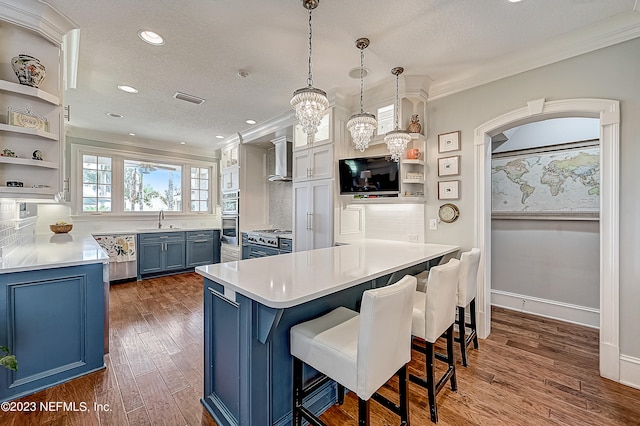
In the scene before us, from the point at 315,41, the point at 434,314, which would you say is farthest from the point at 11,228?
the point at 434,314

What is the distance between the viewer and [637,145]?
209cm

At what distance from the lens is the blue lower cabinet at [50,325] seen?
1877mm

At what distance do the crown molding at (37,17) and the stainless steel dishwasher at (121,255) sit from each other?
356 cm

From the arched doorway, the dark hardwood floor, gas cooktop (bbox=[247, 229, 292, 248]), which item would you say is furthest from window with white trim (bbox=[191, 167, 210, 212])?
the arched doorway

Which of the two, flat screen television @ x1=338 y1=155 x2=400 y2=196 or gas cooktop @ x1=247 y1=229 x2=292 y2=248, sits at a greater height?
flat screen television @ x1=338 y1=155 x2=400 y2=196

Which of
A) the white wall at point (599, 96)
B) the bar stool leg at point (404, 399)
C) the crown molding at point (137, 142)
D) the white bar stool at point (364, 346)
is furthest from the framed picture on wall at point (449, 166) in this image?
the crown molding at point (137, 142)

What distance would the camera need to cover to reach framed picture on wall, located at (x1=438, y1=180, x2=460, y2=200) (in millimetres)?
2998

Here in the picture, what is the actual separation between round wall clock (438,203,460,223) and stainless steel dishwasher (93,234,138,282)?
514 cm

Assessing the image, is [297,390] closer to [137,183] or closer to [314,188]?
[314,188]

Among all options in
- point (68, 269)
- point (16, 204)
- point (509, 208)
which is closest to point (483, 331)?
point (509, 208)

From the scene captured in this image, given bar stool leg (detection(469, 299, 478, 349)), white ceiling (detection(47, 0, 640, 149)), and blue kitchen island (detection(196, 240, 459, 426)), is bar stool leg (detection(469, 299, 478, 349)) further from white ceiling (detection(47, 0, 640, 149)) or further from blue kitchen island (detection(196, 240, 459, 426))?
white ceiling (detection(47, 0, 640, 149))

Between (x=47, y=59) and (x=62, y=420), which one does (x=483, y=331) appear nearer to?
(x=62, y=420)

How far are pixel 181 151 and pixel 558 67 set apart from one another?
6.33m

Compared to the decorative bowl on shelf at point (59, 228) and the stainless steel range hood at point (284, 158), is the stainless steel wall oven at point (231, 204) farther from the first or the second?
the decorative bowl on shelf at point (59, 228)
